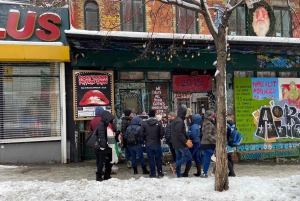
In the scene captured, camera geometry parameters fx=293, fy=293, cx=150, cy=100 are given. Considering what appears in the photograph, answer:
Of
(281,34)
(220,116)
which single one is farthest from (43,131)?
(281,34)

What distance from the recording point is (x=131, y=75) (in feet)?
33.6

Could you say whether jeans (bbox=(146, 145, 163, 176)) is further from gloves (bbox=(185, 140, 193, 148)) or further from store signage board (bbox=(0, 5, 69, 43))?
store signage board (bbox=(0, 5, 69, 43))

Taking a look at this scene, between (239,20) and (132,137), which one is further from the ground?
(239,20)

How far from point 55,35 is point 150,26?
10.7ft

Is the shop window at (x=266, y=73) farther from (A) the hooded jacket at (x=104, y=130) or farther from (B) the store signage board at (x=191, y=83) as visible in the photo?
(A) the hooded jacket at (x=104, y=130)

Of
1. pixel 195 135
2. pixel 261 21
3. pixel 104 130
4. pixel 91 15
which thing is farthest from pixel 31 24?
pixel 261 21

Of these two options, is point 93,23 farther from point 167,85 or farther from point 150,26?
point 167,85

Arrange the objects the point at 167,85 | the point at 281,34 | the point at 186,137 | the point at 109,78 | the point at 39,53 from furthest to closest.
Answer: the point at 281,34, the point at 167,85, the point at 109,78, the point at 39,53, the point at 186,137

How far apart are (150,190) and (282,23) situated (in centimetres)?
925

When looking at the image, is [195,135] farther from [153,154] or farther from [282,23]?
[282,23]

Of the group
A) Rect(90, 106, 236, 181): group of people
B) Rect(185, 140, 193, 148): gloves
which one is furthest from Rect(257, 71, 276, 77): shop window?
Rect(185, 140, 193, 148): gloves

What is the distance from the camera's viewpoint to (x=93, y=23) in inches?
396

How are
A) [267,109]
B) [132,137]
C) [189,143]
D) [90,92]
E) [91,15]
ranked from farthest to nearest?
[267,109]
[91,15]
[90,92]
[132,137]
[189,143]

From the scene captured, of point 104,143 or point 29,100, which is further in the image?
point 29,100
